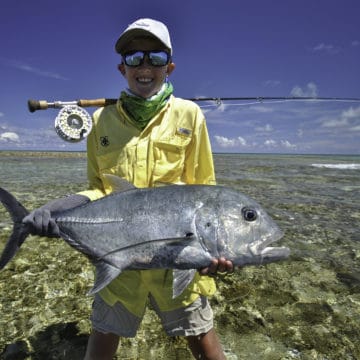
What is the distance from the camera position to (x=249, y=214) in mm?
2338

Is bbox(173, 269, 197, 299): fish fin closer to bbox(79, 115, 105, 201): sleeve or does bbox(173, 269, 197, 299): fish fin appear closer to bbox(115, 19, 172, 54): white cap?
bbox(79, 115, 105, 201): sleeve

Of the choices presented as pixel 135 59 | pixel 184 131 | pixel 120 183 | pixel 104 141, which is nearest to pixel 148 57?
pixel 135 59

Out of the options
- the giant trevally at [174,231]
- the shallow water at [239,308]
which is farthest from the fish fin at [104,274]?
the shallow water at [239,308]

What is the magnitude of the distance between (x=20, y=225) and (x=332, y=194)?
42.2 feet

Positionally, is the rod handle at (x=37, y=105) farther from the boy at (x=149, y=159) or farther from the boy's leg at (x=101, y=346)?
the boy's leg at (x=101, y=346)

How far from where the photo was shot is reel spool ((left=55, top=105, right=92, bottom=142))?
3701mm

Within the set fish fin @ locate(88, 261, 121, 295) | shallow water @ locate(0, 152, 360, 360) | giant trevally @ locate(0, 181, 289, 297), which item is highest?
giant trevally @ locate(0, 181, 289, 297)

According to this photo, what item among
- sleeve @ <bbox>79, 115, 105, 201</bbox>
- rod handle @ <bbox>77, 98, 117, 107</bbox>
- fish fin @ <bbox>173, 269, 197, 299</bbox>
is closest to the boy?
sleeve @ <bbox>79, 115, 105, 201</bbox>

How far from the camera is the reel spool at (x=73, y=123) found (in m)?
3.70

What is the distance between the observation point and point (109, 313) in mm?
2697

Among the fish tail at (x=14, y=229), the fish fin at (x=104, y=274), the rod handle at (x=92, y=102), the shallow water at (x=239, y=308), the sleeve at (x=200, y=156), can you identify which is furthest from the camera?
the rod handle at (x=92, y=102)

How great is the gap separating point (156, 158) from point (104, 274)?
3.44 feet

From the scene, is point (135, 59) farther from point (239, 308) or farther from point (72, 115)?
point (239, 308)

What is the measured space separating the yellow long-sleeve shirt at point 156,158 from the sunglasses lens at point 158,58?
32cm
